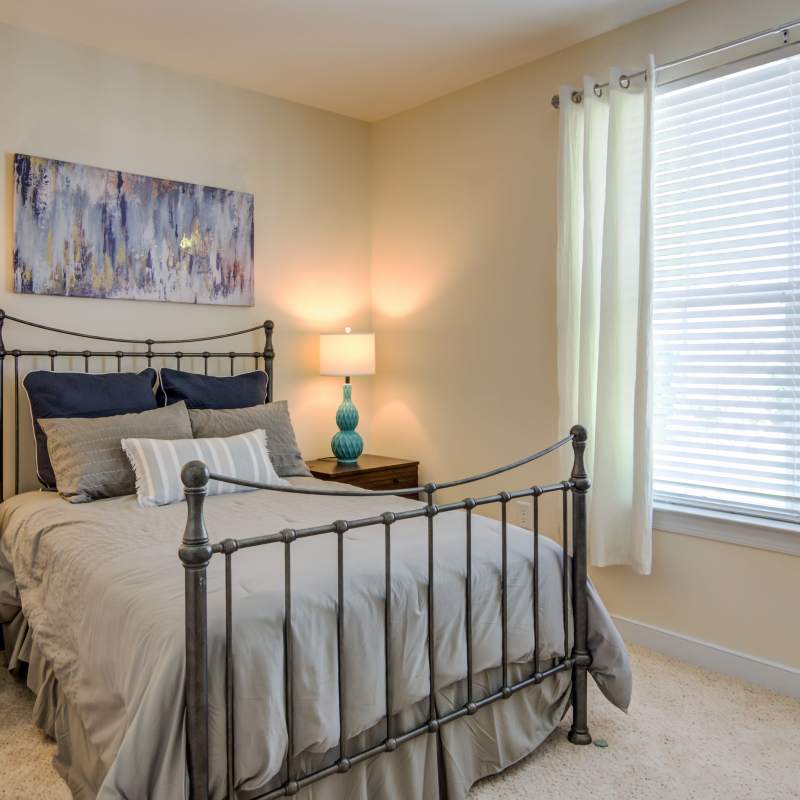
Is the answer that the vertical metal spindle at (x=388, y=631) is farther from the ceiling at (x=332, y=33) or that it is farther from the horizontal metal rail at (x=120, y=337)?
the ceiling at (x=332, y=33)

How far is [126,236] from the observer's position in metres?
3.31

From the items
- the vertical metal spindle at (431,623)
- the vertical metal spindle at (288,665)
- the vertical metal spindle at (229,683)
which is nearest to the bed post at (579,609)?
the vertical metal spindle at (431,623)

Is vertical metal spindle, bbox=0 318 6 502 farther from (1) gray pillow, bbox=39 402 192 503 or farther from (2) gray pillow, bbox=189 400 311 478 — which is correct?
(2) gray pillow, bbox=189 400 311 478

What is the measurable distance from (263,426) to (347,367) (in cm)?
76

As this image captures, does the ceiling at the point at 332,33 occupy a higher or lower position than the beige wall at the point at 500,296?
higher

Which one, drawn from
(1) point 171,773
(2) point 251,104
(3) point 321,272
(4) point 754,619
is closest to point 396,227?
(3) point 321,272

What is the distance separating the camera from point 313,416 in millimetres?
4051

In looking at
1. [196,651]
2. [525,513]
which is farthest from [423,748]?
[525,513]

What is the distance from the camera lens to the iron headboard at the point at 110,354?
9.85ft

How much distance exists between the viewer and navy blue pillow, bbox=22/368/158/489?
2.85m

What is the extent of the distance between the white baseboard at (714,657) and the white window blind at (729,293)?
0.54 m

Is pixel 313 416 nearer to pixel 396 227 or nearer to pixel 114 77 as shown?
pixel 396 227

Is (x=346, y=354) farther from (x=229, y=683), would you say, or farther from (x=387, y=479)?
(x=229, y=683)

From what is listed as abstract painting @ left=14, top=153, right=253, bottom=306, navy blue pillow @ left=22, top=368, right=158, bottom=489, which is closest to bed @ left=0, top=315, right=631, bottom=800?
navy blue pillow @ left=22, top=368, right=158, bottom=489
